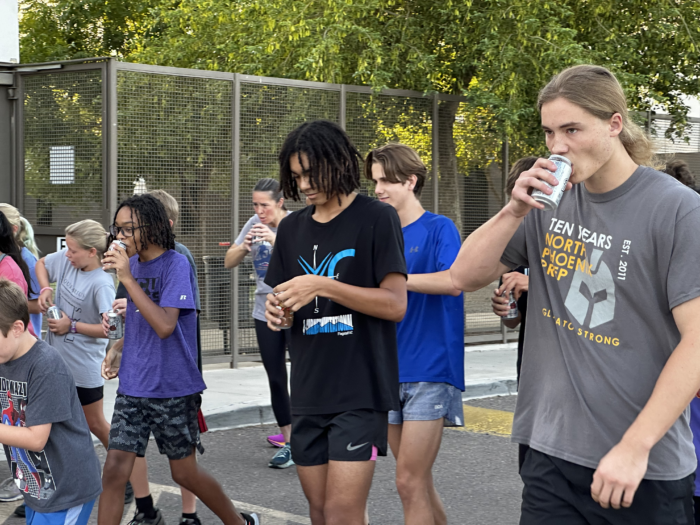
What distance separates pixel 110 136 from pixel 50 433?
6.34 meters

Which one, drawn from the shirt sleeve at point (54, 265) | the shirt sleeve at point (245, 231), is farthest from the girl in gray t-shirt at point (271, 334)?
the shirt sleeve at point (54, 265)

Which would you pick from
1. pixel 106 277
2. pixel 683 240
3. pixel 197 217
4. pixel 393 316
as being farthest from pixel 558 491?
pixel 197 217

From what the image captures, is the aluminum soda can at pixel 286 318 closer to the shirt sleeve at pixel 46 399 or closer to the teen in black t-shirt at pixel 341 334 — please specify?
the teen in black t-shirt at pixel 341 334

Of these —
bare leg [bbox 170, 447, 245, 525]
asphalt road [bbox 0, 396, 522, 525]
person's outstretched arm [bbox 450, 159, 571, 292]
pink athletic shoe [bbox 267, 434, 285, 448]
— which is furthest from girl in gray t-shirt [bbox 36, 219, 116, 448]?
person's outstretched arm [bbox 450, 159, 571, 292]

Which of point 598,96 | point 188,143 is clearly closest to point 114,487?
point 598,96

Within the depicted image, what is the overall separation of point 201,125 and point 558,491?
8.19m

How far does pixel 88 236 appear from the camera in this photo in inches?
223

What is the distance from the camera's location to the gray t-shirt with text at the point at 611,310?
245cm

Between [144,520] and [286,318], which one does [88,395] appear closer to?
[144,520]

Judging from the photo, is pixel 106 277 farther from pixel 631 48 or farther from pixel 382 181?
pixel 631 48

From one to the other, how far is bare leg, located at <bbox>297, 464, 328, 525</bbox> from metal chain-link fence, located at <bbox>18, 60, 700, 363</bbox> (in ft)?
20.9

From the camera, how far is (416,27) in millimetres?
12391

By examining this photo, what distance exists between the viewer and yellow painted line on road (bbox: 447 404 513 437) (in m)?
7.88

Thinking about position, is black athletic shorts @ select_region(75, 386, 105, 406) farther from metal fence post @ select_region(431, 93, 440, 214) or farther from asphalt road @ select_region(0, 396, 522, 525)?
metal fence post @ select_region(431, 93, 440, 214)
